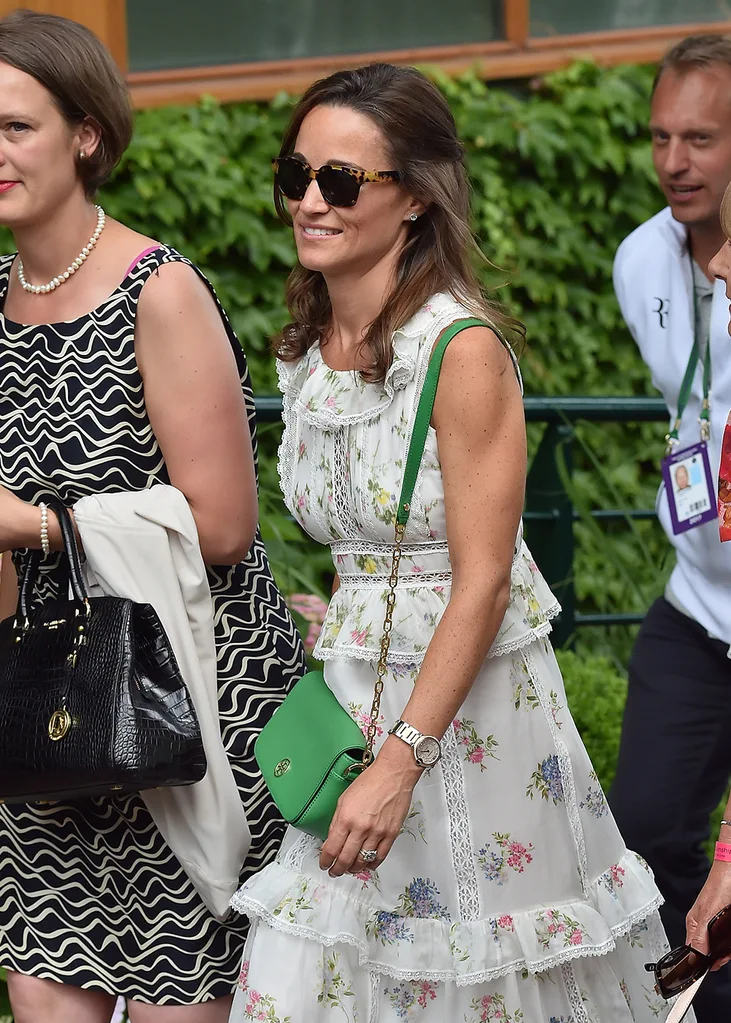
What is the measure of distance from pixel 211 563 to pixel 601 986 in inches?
37.6

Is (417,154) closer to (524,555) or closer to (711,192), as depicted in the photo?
(524,555)

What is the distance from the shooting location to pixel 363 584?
103 inches

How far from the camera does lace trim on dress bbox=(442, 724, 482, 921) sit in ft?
8.23

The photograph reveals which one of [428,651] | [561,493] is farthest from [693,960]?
[561,493]

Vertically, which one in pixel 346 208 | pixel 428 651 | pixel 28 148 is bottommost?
pixel 428 651

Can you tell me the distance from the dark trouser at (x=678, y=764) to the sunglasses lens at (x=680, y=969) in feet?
4.09

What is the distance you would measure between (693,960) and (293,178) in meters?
1.30

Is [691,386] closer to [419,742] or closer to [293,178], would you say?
[293,178]

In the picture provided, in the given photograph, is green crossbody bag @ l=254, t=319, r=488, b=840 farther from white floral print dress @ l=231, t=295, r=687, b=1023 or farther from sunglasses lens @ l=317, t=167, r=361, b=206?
sunglasses lens @ l=317, t=167, r=361, b=206

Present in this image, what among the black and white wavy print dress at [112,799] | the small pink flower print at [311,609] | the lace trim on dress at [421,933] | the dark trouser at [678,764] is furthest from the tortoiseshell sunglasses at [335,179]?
the small pink flower print at [311,609]

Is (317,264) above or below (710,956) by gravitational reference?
above

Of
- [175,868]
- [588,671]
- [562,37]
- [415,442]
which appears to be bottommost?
[175,868]

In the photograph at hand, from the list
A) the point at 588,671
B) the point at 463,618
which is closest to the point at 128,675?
the point at 463,618

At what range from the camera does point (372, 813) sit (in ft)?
7.55
